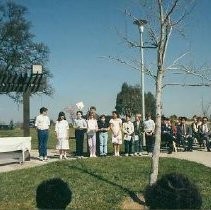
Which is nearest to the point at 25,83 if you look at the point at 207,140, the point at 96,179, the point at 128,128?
the point at 128,128

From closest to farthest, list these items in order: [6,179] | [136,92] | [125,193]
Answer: [125,193] < [6,179] < [136,92]

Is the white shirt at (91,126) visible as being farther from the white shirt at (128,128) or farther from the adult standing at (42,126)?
the adult standing at (42,126)

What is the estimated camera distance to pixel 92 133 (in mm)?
15555

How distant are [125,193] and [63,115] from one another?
593cm

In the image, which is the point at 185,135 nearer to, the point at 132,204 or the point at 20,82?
the point at 20,82

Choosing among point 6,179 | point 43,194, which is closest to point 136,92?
point 6,179

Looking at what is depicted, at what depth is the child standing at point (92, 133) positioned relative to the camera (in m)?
15.5

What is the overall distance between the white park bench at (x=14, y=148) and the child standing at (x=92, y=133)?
7.15ft

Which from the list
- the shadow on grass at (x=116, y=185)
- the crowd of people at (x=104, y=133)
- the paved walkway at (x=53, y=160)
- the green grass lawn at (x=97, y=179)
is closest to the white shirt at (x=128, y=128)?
the crowd of people at (x=104, y=133)

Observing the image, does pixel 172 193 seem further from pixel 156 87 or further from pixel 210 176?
pixel 210 176

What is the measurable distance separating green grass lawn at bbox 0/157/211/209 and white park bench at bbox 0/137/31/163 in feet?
6.53

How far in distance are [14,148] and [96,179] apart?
445 cm

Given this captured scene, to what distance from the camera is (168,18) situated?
927cm

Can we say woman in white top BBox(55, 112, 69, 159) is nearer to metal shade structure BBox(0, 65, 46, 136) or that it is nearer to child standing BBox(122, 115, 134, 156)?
metal shade structure BBox(0, 65, 46, 136)
